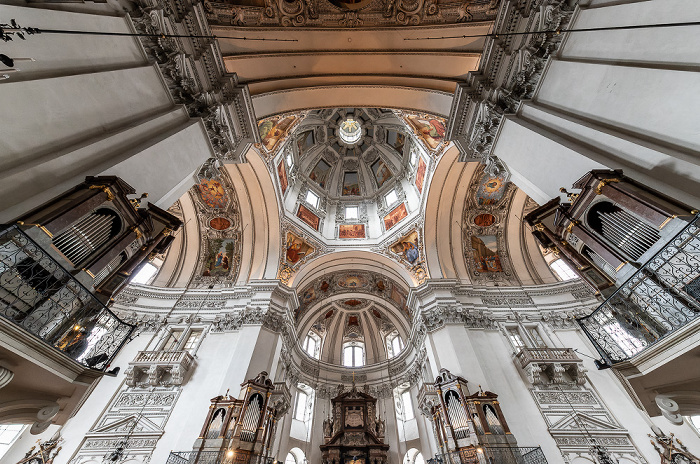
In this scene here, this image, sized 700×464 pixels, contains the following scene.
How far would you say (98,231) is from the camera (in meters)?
5.11

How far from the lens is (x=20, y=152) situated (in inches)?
172

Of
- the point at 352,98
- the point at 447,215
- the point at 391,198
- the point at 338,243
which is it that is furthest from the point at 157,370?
the point at 391,198

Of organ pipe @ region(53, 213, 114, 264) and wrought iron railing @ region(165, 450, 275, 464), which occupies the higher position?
organ pipe @ region(53, 213, 114, 264)

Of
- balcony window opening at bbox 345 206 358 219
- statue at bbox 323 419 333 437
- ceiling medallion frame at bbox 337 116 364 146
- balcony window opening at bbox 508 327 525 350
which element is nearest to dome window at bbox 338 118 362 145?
ceiling medallion frame at bbox 337 116 364 146

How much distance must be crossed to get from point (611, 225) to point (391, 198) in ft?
45.0

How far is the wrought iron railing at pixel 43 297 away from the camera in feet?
12.4

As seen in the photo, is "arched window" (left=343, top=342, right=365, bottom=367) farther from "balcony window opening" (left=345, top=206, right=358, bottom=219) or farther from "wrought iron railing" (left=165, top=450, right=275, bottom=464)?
"wrought iron railing" (left=165, top=450, right=275, bottom=464)

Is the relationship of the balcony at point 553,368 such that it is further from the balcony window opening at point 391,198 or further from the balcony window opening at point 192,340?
the balcony window opening at point 192,340

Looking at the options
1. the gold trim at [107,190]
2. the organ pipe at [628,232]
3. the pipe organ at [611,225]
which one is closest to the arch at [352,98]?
the pipe organ at [611,225]

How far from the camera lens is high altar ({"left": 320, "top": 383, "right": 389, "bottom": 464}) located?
12.1 meters

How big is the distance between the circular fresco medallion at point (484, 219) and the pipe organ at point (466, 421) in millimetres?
8539

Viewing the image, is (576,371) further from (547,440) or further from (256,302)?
(256,302)

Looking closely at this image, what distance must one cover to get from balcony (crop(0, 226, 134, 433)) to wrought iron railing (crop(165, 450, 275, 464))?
326 cm

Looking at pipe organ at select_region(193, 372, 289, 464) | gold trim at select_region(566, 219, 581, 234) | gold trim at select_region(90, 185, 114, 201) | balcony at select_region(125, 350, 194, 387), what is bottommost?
pipe organ at select_region(193, 372, 289, 464)
